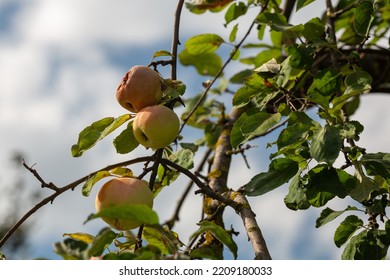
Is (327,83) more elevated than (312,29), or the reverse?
(312,29)

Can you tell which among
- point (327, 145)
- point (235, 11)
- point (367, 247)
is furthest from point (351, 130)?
point (235, 11)

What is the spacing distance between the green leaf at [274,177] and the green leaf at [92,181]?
9.8 inches

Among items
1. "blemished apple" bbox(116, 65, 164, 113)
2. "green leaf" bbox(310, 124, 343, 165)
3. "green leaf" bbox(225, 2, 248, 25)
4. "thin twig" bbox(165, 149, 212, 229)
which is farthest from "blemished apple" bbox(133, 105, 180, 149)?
"thin twig" bbox(165, 149, 212, 229)

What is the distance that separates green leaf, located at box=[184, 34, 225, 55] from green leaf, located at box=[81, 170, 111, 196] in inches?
28.9

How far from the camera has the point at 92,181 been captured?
1098 mm

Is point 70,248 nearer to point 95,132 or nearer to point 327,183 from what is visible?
point 95,132

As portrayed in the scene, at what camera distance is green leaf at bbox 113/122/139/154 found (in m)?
1.19

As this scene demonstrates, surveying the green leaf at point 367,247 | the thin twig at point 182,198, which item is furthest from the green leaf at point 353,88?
the thin twig at point 182,198

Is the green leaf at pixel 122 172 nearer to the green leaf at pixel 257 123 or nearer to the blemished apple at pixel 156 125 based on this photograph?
the blemished apple at pixel 156 125

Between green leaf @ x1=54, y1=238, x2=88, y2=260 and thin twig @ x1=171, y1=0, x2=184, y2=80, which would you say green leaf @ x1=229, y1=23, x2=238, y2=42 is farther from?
green leaf @ x1=54, y1=238, x2=88, y2=260

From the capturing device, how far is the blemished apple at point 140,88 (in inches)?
44.2

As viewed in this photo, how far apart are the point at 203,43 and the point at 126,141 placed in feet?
2.23

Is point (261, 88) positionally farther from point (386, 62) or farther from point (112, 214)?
point (386, 62)

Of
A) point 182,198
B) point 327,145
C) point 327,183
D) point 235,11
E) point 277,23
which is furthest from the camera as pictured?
point 182,198
